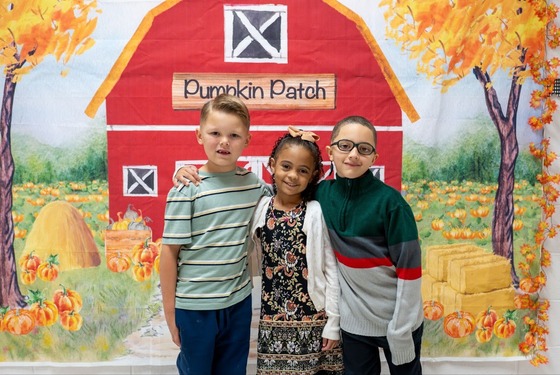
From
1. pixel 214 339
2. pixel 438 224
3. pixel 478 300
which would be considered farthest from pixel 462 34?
pixel 214 339

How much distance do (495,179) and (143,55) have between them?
58.9 inches

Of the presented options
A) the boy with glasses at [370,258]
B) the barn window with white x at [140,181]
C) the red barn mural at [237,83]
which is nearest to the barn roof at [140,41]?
the red barn mural at [237,83]

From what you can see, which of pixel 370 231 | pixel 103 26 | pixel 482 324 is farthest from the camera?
pixel 482 324

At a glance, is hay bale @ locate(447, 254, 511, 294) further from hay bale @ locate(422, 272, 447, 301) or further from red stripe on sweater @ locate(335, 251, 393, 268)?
red stripe on sweater @ locate(335, 251, 393, 268)

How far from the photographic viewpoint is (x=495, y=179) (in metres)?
1.90

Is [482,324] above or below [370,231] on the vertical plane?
below

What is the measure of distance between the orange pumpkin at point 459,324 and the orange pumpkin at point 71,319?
149 cm

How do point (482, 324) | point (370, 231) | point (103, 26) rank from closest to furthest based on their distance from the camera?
point (370, 231), point (103, 26), point (482, 324)

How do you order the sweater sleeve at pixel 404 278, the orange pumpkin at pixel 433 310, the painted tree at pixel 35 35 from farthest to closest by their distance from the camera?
the orange pumpkin at pixel 433 310 < the painted tree at pixel 35 35 < the sweater sleeve at pixel 404 278

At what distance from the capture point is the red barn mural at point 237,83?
181 centimetres

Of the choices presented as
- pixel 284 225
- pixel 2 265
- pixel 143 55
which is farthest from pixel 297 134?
pixel 2 265

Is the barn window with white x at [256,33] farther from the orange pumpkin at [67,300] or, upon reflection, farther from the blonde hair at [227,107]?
the orange pumpkin at [67,300]

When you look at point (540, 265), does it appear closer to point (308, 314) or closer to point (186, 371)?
point (308, 314)

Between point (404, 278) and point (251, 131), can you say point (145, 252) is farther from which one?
point (404, 278)
